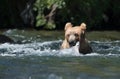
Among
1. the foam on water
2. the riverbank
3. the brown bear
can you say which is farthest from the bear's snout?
the riverbank

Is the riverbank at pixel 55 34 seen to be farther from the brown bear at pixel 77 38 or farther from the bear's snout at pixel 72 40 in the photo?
the bear's snout at pixel 72 40

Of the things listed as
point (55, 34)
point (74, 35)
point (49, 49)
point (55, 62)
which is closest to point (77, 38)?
point (74, 35)

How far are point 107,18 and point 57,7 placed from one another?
120 inches

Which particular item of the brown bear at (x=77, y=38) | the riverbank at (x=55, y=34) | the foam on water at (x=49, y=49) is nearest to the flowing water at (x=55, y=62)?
the foam on water at (x=49, y=49)

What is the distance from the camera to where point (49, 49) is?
1540 centimetres

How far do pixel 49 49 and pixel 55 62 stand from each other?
313 centimetres

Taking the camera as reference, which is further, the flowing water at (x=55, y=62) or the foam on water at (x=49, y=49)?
the foam on water at (x=49, y=49)

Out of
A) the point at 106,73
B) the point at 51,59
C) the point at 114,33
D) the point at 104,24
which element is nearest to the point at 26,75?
the point at 106,73

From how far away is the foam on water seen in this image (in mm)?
14040

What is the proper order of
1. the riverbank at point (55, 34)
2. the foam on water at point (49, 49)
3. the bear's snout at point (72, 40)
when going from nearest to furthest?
the bear's snout at point (72, 40), the foam on water at point (49, 49), the riverbank at point (55, 34)

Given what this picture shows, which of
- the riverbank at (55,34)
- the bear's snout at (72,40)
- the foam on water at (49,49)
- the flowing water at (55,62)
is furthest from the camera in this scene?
the riverbank at (55,34)

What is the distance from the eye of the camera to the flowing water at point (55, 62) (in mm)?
10352

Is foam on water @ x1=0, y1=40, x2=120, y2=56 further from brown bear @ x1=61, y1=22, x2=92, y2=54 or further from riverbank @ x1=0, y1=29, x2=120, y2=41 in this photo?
riverbank @ x1=0, y1=29, x2=120, y2=41

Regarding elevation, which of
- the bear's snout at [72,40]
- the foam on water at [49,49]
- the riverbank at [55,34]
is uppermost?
the bear's snout at [72,40]
